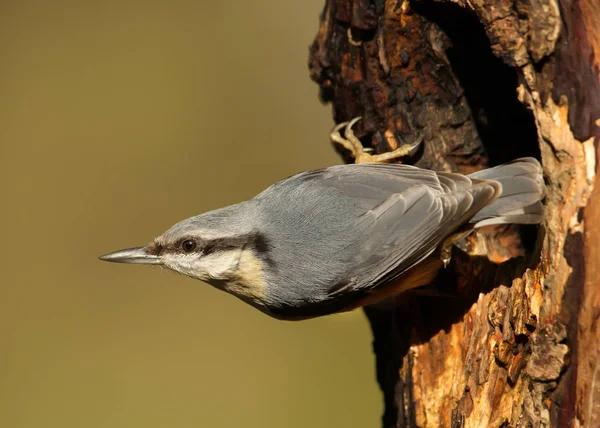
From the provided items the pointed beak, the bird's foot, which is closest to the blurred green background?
the bird's foot

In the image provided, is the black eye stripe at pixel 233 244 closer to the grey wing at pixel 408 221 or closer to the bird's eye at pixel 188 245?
the bird's eye at pixel 188 245

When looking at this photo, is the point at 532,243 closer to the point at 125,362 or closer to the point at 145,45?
the point at 125,362

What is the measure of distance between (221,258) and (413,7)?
1221 millimetres

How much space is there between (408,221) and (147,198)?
304 cm

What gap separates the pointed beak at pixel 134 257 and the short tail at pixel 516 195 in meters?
1.25

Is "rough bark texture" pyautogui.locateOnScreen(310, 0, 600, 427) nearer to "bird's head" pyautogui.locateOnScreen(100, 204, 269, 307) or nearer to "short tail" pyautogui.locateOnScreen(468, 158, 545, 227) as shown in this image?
"short tail" pyautogui.locateOnScreen(468, 158, 545, 227)

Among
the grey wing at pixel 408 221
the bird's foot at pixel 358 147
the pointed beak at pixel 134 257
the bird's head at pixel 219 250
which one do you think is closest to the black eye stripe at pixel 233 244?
the bird's head at pixel 219 250

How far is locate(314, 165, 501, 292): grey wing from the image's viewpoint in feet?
8.48

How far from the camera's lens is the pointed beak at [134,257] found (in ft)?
9.43

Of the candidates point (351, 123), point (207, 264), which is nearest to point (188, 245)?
point (207, 264)

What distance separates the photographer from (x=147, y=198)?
526 cm

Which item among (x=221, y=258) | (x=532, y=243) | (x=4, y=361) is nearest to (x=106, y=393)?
(x=4, y=361)

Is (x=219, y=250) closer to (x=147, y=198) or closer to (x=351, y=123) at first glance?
(x=351, y=123)

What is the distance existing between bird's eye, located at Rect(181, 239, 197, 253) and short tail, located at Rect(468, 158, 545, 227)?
1.06m
